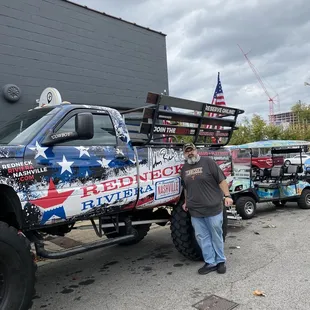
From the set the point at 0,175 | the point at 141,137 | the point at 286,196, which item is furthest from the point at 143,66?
the point at 0,175

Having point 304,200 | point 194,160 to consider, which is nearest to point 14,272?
point 194,160

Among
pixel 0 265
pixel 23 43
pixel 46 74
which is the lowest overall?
pixel 0 265

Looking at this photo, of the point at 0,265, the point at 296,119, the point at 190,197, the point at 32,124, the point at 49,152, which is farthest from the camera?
the point at 296,119

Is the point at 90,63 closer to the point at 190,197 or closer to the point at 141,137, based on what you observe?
the point at 141,137

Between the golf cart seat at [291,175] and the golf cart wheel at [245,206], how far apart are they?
65.5 inches

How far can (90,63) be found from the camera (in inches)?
380

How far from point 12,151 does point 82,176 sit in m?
0.79

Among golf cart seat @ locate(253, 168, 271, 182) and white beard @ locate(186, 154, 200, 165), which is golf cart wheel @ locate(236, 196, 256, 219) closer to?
golf cart seat @ locate(253, 168, 271, 182)

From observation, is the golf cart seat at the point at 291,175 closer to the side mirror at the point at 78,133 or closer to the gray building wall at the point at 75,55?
the gray building wall at the point at 75,55

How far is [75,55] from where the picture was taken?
934 cm

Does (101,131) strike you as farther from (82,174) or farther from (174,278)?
(174,278)

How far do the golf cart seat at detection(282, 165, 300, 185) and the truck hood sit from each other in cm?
789

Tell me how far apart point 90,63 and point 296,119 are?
51853 mm

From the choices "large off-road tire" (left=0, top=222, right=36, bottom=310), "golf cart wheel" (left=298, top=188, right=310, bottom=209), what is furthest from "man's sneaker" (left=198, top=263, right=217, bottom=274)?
"golf cart wheel" (left=298, top=188, right=310, bottom=209)
